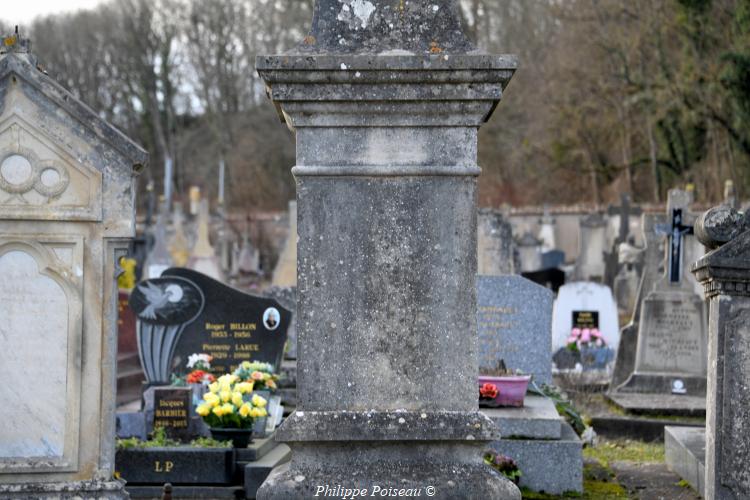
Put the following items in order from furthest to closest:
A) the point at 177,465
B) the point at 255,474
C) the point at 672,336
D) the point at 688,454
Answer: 1. the point at 672,336
2. the point at 688,454
3. the point at 177,465
4. the point at 255,474

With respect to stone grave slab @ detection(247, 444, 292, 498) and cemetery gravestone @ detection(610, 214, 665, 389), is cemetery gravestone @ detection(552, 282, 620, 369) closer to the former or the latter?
cemetery gravestone @ detection(610, 214, 665, 389)

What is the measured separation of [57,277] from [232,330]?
15.0 ft

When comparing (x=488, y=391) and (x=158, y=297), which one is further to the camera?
(x=158, y=297)

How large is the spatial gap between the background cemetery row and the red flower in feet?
64.5

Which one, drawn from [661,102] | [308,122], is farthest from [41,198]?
[661,102]

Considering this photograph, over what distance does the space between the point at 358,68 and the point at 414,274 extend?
0.85 metres

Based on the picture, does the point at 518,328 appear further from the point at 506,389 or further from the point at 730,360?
the point at 730,360

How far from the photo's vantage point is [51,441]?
22.2ft

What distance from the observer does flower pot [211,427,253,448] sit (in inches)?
356

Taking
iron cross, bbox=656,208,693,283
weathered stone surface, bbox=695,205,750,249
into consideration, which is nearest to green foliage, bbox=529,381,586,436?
weathered stone surface, bbox=695,205,750,249

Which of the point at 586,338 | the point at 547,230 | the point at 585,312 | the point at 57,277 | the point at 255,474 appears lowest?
the point at 255,474

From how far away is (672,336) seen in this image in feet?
49.4

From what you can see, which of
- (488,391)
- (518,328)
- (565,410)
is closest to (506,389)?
(488,391)

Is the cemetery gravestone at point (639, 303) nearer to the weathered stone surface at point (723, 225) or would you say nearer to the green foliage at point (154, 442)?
the green foliage at point (154, 442)
